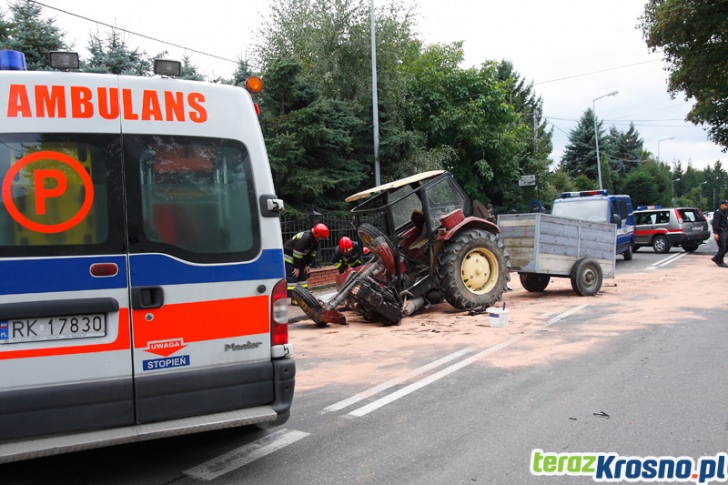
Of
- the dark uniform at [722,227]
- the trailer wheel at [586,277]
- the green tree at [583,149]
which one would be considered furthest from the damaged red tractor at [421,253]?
the green tree at [583,149]

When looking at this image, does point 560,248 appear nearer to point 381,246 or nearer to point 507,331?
point 507,331

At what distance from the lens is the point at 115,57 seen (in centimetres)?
1562

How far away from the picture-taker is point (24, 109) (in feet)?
10.3

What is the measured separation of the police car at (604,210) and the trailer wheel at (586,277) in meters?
5.91

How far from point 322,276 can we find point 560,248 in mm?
5927

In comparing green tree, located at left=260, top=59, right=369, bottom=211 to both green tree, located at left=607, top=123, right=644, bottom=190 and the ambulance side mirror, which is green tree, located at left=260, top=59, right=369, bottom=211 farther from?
green tree, located at left=607, top=123, right=644, bottom=190

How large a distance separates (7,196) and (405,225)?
281 inches

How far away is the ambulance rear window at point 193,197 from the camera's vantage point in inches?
135

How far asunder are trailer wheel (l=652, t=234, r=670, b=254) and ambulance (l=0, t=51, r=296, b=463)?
21.8 metres

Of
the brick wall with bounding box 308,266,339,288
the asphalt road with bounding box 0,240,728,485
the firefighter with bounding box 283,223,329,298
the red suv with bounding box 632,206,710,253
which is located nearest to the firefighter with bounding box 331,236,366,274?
the firefighter with bounding box 283,223,329,298

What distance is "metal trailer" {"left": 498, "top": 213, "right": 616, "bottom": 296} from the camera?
10.4 meters

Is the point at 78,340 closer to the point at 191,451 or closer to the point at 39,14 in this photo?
the point at 191,451

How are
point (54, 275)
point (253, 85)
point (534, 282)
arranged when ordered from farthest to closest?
point (534, 282), point (253, 85), point (54, 275)

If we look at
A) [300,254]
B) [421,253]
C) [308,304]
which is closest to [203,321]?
[308,304]
